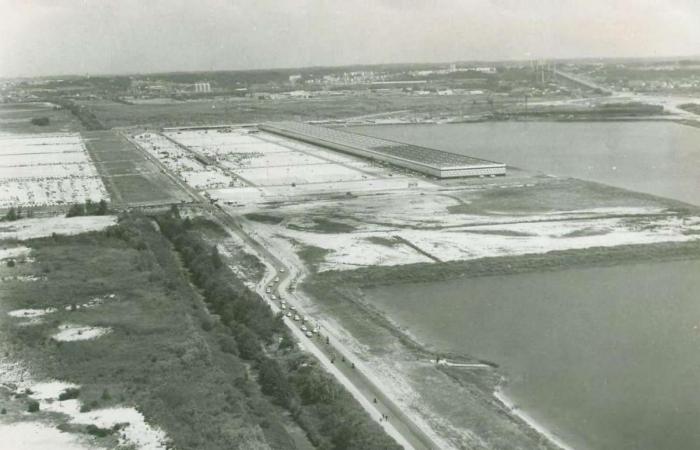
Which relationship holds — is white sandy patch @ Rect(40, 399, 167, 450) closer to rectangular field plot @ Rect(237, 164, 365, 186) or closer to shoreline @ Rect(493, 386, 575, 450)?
shoreline @ Rect(493, 386, 575, 450)

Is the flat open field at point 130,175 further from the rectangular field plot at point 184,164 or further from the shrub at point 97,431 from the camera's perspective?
the shrub at point 97,431

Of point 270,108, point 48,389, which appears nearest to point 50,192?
point 48,389

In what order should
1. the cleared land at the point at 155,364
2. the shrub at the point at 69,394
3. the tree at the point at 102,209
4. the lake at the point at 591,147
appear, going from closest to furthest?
the cleared land at the point at 155,364 < the shrub at the point at 69,394 < the tree at the point at 102,209 < the lake at the point at 591,147

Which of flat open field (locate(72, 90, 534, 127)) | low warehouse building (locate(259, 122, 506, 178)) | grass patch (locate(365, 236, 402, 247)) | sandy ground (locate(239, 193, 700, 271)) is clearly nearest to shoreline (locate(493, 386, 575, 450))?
sandy ground (locate(239, 193, 700, 271))

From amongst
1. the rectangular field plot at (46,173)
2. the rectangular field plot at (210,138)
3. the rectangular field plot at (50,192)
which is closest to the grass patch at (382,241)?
the rectangular field plot at (46,173)

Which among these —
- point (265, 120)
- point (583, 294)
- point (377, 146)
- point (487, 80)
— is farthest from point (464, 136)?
point (487, 80)
